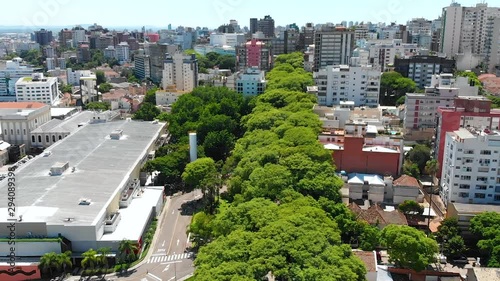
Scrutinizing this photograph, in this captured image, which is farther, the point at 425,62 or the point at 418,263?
the point at 425,62

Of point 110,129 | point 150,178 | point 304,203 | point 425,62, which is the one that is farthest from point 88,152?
point 425,62

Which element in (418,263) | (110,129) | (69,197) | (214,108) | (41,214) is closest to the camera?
(418,263)

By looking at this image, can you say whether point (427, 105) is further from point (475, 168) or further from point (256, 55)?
point (256, 55)

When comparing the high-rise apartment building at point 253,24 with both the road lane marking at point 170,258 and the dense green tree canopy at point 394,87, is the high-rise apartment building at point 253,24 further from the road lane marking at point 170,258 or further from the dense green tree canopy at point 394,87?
the road lane marking at point 170,258

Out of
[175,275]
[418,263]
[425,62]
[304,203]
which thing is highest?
[425,62]

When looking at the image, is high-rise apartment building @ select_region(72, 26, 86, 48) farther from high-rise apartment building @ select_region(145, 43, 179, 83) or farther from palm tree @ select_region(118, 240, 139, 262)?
palm tree @ select_region(118, 240, 139, 262)

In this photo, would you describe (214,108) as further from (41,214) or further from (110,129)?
(41,214)

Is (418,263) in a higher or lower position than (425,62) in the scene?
lower
